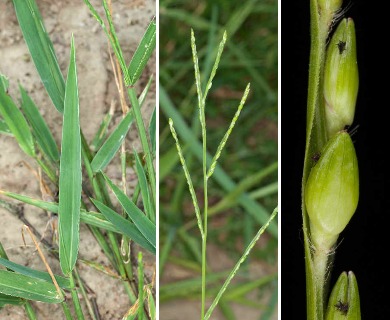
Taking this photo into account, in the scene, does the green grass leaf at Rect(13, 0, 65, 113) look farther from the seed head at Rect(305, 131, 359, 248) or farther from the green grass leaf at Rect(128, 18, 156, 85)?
the seed head at Rect(305, 131, 359, 248)

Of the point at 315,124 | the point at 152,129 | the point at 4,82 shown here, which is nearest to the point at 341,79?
the point at 315,124

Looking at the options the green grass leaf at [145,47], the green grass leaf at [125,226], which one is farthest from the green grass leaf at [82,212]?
the green grass leaf at [145,47]

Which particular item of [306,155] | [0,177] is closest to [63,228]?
[0,177]

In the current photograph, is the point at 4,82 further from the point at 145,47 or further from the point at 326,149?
the point at 326,149

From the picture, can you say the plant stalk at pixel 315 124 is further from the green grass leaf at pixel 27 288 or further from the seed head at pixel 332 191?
the green grass leaf at pixel 27 288

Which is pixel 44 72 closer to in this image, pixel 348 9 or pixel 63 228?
pixel 63 228

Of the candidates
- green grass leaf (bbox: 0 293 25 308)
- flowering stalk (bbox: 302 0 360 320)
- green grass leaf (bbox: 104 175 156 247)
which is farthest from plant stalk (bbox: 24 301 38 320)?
flowering stalk (bbox: 302 0 360 320)
